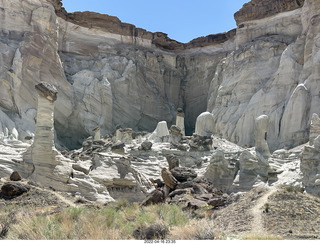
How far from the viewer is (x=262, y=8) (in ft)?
173

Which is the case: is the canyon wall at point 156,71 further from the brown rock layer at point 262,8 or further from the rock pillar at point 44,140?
the rock pillar at point 44,140

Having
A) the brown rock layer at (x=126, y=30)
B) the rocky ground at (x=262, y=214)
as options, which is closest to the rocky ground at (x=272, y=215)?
the rocky ground at (x=262, y=214)

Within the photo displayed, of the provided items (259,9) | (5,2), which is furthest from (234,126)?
(5,2)

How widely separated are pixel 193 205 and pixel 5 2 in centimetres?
4005

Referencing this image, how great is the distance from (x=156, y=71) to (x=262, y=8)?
15.3 m

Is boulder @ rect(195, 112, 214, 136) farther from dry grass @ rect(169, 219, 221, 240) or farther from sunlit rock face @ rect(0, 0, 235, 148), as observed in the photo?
dry grass @ rect(169, 219, 221, 240)

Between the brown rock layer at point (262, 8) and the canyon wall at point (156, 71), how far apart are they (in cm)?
12

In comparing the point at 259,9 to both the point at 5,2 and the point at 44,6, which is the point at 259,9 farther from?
the point at 5,2

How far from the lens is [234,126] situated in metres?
43.9

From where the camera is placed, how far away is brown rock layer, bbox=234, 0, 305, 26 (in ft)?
165

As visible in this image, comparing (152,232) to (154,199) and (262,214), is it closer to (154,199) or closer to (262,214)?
(262,214)

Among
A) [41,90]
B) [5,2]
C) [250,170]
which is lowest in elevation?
[250,170]

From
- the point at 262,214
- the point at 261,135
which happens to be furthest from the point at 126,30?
the point at 262,214

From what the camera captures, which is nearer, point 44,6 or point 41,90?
point 41,90
